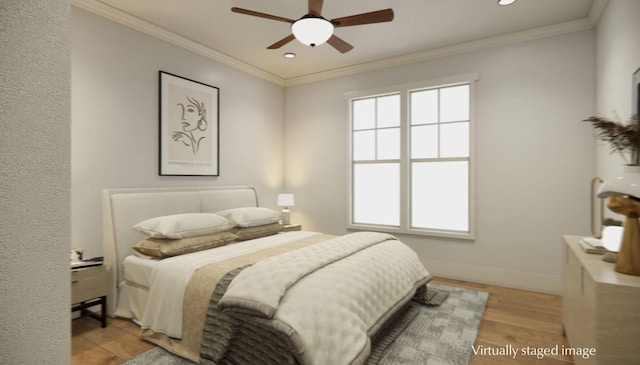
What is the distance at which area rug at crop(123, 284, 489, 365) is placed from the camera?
2.18 metres

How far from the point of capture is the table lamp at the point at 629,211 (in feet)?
4.90

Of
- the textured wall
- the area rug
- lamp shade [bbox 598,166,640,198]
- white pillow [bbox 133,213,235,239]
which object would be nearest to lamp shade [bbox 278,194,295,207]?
white pillow [bbox 133,213,235,239]

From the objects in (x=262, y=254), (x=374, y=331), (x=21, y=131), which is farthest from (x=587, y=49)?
(x=21, y=131)

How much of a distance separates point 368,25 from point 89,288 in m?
3.63

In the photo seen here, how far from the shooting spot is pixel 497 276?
3.77 metres

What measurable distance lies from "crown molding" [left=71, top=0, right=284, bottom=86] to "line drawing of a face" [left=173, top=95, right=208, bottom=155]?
63 centimetres

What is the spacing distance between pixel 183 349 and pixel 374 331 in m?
1.33

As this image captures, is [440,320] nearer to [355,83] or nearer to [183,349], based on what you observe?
[183,349]

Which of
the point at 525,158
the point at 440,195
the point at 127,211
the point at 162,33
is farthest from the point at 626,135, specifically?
the point at 162,33

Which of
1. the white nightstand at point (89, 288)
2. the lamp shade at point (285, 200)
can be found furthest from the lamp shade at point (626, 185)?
the lamp shade at point (285, 200)

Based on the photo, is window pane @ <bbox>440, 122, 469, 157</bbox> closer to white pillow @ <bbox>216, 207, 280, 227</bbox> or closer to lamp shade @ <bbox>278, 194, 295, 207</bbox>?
lamp shade @ <bbox>278, 194, 295, 207</bbox>

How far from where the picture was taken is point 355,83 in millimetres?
4715

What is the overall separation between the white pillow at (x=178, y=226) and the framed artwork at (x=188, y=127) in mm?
853

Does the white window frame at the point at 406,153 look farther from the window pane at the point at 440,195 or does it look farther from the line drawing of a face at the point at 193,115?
the line drawing of a face at the point at 193,115
